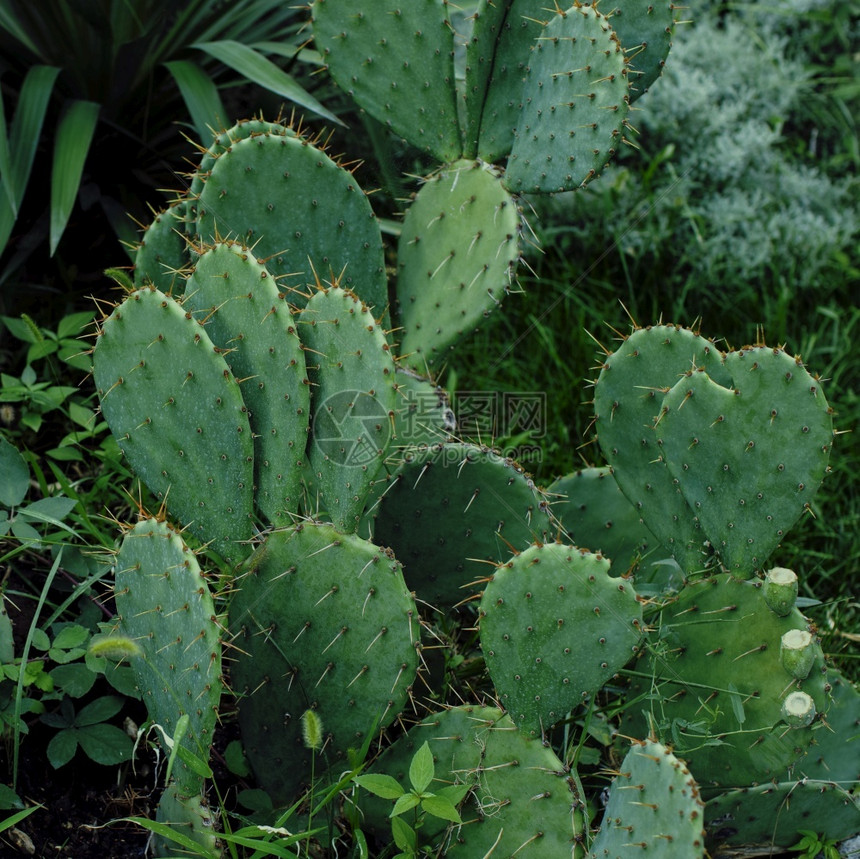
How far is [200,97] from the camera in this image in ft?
8.30

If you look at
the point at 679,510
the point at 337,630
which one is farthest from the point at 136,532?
the point at 679,510

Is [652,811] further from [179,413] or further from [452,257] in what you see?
[452,257]

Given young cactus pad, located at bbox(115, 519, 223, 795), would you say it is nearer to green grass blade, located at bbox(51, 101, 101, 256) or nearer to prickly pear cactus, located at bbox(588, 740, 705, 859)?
prickly pear cactus, located at bbox(588, 740, 705, 859)

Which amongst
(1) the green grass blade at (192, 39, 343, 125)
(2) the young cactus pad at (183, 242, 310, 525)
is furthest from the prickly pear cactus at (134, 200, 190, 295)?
(1) the green grass blade at (192, 39, 343, 125)

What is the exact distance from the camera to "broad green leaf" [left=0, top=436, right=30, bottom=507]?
5.54 ft

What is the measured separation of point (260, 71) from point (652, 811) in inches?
80.3

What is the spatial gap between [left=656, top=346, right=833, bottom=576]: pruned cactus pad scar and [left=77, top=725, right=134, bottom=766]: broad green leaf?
0.96 metres

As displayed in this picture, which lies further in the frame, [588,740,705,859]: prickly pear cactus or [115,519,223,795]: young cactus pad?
[115,519,223,795]: young cactus pad

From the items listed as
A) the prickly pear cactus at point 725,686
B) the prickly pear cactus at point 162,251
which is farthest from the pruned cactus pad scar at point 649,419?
the prickly pear cactus at point 162,251

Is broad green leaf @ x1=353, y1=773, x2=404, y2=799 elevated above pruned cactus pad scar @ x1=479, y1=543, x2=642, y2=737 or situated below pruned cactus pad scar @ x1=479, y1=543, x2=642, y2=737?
below

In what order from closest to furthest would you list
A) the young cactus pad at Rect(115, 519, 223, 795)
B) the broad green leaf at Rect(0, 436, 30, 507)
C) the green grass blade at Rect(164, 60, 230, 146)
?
the young cactus pad at Rect(115, 519, 223, 795) < the broad green leaf at Rect(0, 436, 30, 507) < the green grass blade at Rect(164, 60, 230, 146)

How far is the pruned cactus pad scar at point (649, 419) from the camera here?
5.38 feet
